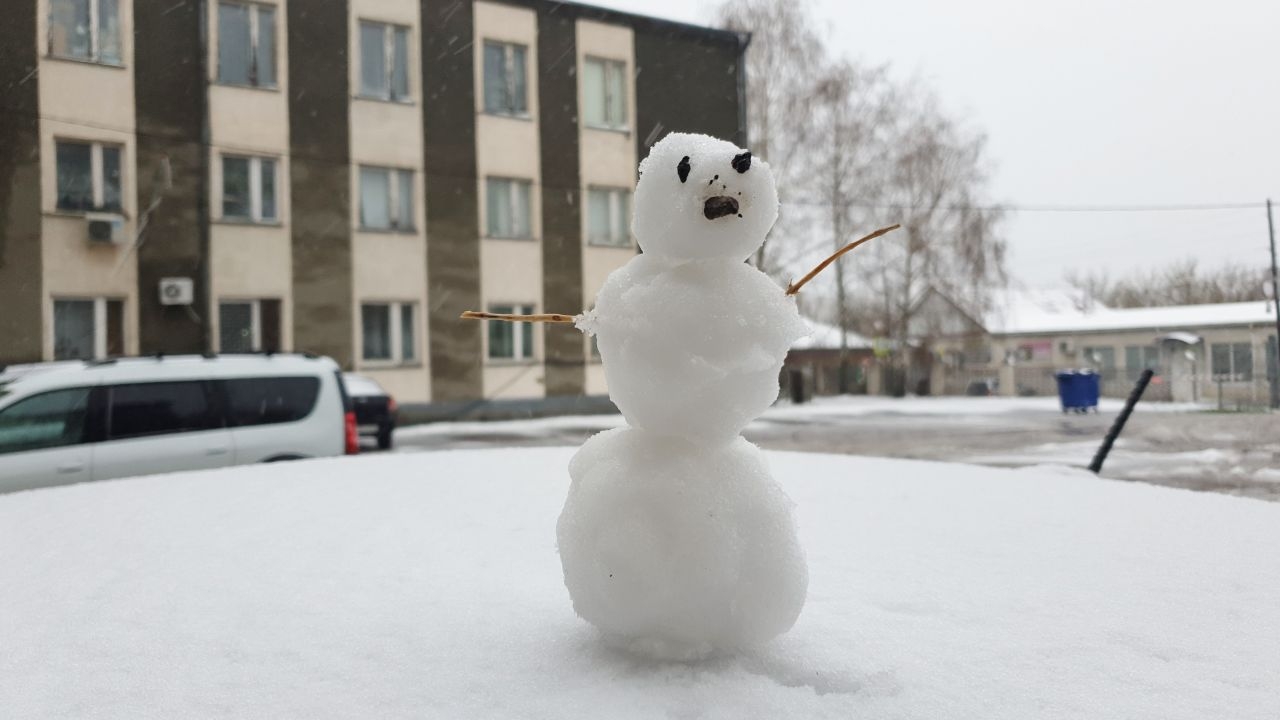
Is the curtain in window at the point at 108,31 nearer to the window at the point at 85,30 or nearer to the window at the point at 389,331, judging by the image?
the window at the point at 85,30

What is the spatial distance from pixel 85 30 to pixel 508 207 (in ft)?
29.3

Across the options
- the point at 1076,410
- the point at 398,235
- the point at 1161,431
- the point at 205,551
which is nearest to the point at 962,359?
the point at 1076,410

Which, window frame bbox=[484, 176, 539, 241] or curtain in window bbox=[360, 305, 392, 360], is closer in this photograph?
curtain in window bbox=[360, 305, 392, 360]

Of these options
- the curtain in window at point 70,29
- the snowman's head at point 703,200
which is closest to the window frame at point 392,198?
the curtain in window at point 70,29

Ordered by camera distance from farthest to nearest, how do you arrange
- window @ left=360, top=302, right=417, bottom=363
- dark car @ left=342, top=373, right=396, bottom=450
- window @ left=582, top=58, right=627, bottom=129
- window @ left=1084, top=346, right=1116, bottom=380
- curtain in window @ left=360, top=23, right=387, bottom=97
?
window @ left=1084, top=346, right=1116, bottom=380, window @ left=582, top=58, right=627, bottom=129, curtain in window @ left=360, top=23, right=387, bottom=97, window @ left=360, top=302, right=417, bottom=363, dark car @ left=342, top=373, right=396, bottom=450

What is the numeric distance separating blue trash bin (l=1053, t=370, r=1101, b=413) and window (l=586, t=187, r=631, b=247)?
1195 centimetres

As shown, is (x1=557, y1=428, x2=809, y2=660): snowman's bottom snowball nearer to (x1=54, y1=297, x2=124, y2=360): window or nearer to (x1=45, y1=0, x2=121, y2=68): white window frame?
(x1=54, y1=297, x2=124, y2=360): window

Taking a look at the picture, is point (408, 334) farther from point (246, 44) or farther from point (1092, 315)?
point (1092, 315)

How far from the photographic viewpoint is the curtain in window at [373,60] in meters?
17.9

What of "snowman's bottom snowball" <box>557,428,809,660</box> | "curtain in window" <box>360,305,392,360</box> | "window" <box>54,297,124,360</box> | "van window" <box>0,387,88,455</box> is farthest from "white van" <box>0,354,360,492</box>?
"curtain in window" <box>360,305,392,360</box>

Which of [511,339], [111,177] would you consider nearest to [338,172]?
[111,177]

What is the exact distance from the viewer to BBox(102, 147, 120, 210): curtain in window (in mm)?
15461

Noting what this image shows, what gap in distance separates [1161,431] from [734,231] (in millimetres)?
16665

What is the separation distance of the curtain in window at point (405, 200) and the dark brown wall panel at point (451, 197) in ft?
1.25
